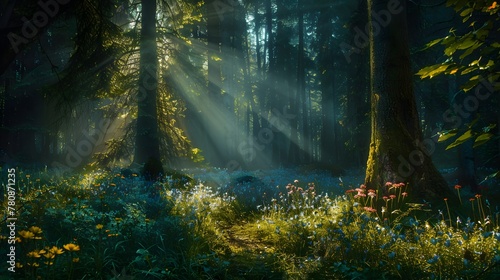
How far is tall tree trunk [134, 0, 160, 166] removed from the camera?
11891 mm

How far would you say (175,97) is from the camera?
14.0 meters

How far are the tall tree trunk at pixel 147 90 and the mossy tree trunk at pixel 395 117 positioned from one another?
7616mm

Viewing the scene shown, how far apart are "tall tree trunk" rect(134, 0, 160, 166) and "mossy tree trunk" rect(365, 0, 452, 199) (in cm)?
762

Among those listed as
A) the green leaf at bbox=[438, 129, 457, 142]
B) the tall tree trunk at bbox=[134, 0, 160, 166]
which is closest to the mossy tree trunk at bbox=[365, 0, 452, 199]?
the green leaf at bbox=[438, 129, 457, 142]

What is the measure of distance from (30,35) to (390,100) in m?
6.54

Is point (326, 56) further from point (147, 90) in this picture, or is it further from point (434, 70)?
point (434, 70)

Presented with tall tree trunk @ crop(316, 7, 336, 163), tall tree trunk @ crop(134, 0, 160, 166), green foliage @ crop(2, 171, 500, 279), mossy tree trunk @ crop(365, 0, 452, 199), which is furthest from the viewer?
tall tree trunk @ crop(316, 7, 336, 163)

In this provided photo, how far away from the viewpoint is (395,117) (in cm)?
703

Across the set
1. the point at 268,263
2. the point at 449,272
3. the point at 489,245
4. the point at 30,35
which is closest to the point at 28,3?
the point at 30,35

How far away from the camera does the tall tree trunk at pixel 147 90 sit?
11891mm

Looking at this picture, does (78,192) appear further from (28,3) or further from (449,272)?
(449,272)

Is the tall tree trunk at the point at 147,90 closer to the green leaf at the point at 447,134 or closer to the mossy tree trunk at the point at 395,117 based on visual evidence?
the mossy tree trunk at the point at 395,117

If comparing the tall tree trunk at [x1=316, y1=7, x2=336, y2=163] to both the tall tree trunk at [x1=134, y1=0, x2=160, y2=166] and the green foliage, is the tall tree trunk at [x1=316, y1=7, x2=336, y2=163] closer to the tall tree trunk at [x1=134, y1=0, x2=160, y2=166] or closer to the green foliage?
the tall tree trunk at [x1=134, y1=0, x2=160, y2=166]

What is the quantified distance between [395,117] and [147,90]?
861 centimetres
